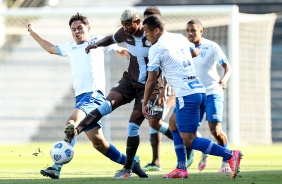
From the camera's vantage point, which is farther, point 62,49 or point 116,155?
point 62,49

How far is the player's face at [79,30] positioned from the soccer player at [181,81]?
154 cm

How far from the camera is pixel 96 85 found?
1155cm

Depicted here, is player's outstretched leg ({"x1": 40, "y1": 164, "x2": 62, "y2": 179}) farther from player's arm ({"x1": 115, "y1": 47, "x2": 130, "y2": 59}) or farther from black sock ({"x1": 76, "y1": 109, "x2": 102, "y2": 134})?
player's arm ({"x1": 115, "y1": 47, "x2": 130, "y2": 59})

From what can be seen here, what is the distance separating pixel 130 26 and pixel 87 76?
113 cm

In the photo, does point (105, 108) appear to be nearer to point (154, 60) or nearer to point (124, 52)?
point (154, 60)

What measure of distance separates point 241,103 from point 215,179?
1371 centimetres

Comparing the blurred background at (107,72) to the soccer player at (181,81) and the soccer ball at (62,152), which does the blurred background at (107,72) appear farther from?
the soccer ball at (62,152)

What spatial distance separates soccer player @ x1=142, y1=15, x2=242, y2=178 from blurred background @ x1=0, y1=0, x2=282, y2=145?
455 inches

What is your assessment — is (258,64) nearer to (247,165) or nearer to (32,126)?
(32,126)

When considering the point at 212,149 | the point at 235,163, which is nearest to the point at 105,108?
the point at 212,149

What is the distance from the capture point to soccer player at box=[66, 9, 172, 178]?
10734 millimetres

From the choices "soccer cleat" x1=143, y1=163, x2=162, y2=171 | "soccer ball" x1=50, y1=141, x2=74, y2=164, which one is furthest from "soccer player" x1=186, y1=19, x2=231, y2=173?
"soccer ball" x1=50, y1=141, x2=74, y2=164

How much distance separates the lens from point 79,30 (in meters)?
11.7

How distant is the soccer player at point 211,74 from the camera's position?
13.0m
